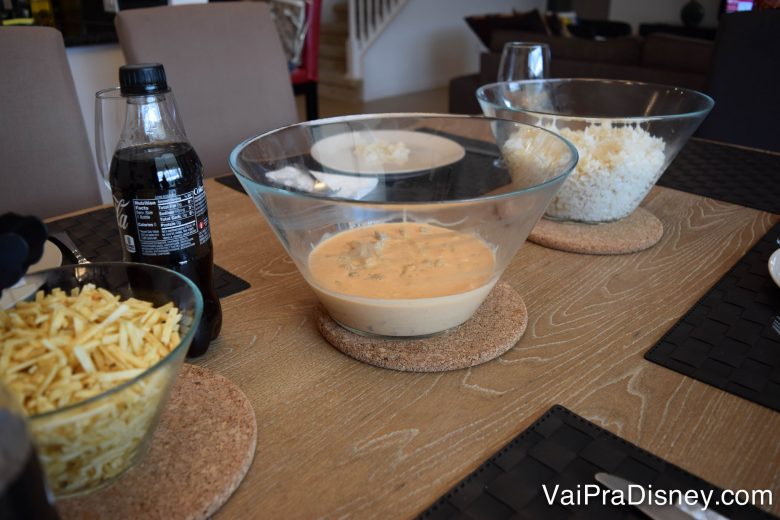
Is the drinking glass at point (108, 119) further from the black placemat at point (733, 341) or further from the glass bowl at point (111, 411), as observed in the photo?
the black placemat at point (733, 341)

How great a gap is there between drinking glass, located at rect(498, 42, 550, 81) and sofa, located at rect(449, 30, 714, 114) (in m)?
1.97

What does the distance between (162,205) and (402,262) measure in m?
0.26

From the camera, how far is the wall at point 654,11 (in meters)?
7.05

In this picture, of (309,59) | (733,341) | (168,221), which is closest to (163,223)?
(168,221)

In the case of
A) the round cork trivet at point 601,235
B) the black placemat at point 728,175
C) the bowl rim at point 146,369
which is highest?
the bowl rim at point 146,369

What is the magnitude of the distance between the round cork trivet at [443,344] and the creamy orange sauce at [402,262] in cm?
6

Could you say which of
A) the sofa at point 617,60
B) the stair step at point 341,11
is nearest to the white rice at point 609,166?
the sofa at point 617,60

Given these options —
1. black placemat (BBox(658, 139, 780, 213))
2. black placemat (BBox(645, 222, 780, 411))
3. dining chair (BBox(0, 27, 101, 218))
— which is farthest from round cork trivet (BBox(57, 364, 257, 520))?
black placemat (BBox(658, 139, 780, 213))

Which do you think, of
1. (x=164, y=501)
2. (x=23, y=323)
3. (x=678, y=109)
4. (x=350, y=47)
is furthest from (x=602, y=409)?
(x=350, y=47)

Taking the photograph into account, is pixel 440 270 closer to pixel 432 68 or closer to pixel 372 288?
pixel 372 288

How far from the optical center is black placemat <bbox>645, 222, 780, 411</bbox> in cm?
63

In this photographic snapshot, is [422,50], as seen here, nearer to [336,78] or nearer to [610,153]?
[336,78]

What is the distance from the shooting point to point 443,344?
2.21ft

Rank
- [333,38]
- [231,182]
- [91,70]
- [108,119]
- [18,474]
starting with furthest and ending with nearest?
1. [333,38]
2. [91,70]
3. [231,182]
4. [108,119]
5. [18,474]
